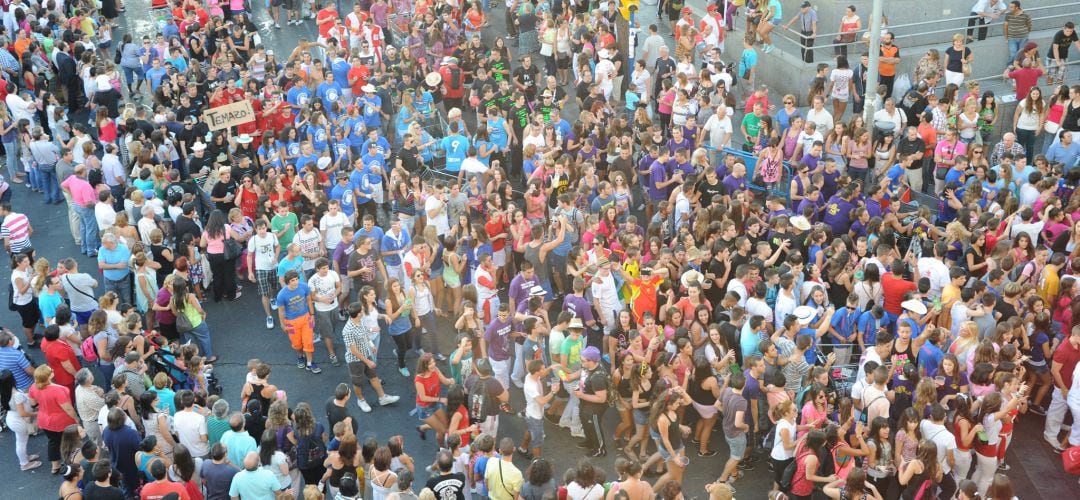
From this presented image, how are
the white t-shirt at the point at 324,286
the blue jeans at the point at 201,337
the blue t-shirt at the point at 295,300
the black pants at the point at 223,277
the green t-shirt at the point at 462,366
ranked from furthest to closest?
the black pants at the point at 223,277
the blue jeans at the point at 201,337
the white t-shirt at the point at 324,286
the blue t-shirt at the point at 295,300
the green t-shirt at the point at 462,366

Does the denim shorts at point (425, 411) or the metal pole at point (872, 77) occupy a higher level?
the metal pole at point (872, 77)

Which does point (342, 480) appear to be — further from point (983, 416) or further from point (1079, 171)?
point (1079, 171)

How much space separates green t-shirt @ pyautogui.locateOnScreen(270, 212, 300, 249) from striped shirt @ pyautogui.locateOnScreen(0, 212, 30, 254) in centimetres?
331

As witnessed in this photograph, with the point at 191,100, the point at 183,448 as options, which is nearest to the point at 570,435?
the point at 183,448

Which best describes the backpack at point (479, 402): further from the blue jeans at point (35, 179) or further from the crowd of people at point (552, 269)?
the blue jeans at point (35, 179)

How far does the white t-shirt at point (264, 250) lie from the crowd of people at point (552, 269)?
0.20 ft

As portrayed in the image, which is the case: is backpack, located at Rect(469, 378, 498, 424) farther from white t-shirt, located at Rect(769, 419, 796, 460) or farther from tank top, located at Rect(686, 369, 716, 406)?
white t-shirt, located at Rect(769, 419, 796, 460)

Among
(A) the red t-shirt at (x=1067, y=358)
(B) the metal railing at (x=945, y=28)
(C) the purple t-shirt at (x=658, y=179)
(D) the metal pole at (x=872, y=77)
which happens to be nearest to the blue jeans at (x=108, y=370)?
(C) the purple t-shirt at (x=658, y=179)

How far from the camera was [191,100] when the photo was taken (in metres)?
17.6

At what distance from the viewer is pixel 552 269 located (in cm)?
1416

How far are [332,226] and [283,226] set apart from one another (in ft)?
2.04

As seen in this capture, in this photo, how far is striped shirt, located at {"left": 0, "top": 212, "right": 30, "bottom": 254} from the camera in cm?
1422

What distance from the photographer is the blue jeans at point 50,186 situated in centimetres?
1725

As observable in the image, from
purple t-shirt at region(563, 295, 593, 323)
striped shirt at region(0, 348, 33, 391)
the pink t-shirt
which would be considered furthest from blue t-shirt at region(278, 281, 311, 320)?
the pink t-shirt
